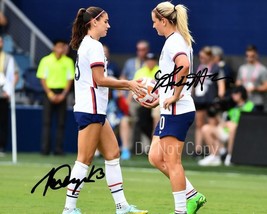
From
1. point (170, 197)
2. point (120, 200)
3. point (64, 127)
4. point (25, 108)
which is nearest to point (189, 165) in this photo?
point (64, 127)

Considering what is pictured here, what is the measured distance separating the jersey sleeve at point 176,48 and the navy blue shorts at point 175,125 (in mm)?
590

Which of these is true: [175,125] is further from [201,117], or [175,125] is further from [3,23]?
[3,23]

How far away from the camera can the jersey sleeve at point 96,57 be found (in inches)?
405

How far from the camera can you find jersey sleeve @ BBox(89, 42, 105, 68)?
10289mm

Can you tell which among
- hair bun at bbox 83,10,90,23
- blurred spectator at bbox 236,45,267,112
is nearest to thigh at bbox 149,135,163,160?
hair bun at bbox 83,10,90,23

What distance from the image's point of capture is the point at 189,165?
1955 centimetres

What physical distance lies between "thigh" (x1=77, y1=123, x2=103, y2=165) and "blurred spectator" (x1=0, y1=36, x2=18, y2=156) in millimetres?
9975

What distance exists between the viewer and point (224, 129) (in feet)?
66.2

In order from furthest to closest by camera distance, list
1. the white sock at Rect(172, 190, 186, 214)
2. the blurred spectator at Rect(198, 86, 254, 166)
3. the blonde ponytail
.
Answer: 1. the blurred spectator at Rect(198, 86, 254, 166)
2. the blonde ponytail
3. the white sock at Rect(172, 190, 186, 214)

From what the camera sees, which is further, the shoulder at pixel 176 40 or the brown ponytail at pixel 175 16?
the brown ponytail at pixel 175 16

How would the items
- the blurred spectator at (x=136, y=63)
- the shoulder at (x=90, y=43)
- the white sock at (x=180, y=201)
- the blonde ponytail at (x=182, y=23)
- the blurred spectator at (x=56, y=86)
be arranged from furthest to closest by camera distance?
the blurred spectator at (x=136, y=63)
the blurred spectator at (x=56, y=86)
the shoulder at (x=90, y=43)
the blonde ponytail at (x=182, y=23)
the white sock at (x=180, y=201)

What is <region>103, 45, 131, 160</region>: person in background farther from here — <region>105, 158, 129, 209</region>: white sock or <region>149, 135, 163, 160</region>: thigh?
<region>149, 135, 163, 160</region>: thigh

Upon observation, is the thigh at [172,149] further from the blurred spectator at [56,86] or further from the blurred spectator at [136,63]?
the blurred spectator at [136,63]

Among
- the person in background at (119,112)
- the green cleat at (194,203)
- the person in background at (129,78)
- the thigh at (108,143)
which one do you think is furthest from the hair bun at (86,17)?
the person in background at (119,112)
